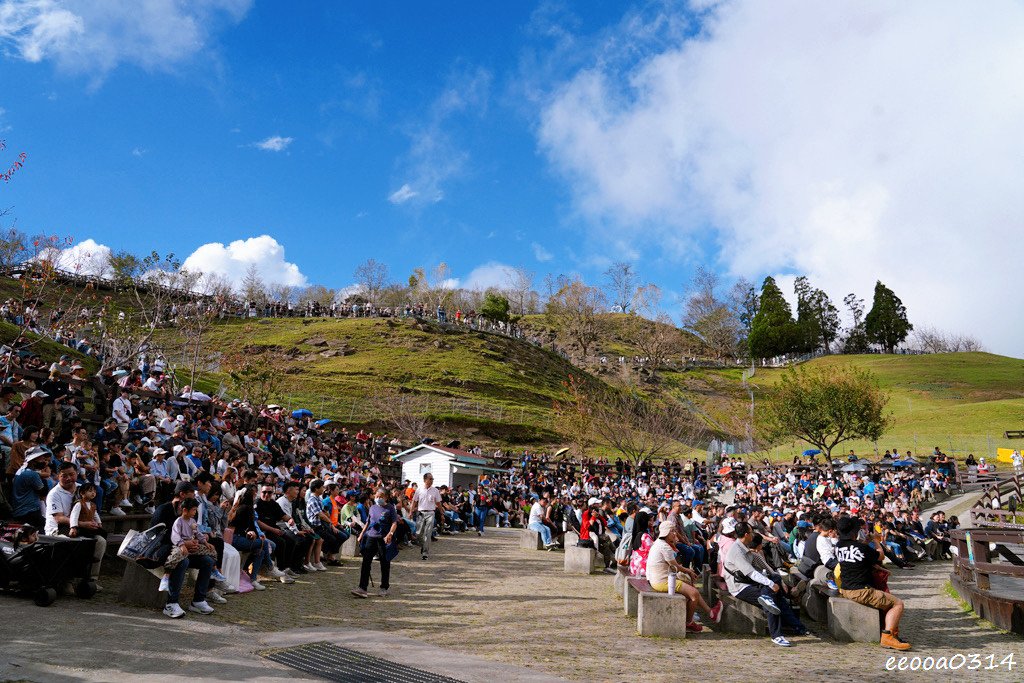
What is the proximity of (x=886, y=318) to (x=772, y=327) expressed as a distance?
17642mm

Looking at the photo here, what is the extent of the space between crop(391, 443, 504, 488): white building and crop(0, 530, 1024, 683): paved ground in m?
16.4

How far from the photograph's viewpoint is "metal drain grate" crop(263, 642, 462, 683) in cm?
603

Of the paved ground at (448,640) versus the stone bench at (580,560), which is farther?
the stone bench at (580,560)

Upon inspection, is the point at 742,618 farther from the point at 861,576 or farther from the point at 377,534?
the point at 377,534

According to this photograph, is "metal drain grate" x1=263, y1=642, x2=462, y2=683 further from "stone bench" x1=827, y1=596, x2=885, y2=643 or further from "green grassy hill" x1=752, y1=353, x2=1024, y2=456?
"green grassy hill" x1=752, y1=353, x2=1024, y2=456

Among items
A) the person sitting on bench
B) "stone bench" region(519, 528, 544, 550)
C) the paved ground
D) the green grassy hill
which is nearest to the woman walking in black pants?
the paved ground

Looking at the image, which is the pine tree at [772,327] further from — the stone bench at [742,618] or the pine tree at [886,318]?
the stone bench at [742,618]

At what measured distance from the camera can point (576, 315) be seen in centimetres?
9325

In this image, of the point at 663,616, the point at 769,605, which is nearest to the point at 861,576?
the point at 769,605

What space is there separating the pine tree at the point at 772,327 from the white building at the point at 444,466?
87.5 m

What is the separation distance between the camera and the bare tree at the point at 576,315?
3676 inches

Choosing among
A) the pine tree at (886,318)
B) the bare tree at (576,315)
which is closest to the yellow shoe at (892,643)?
the bare tree at (576,315)

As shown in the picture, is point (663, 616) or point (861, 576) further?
point (861, 576)

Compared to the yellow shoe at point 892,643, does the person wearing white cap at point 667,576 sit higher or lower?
higher
